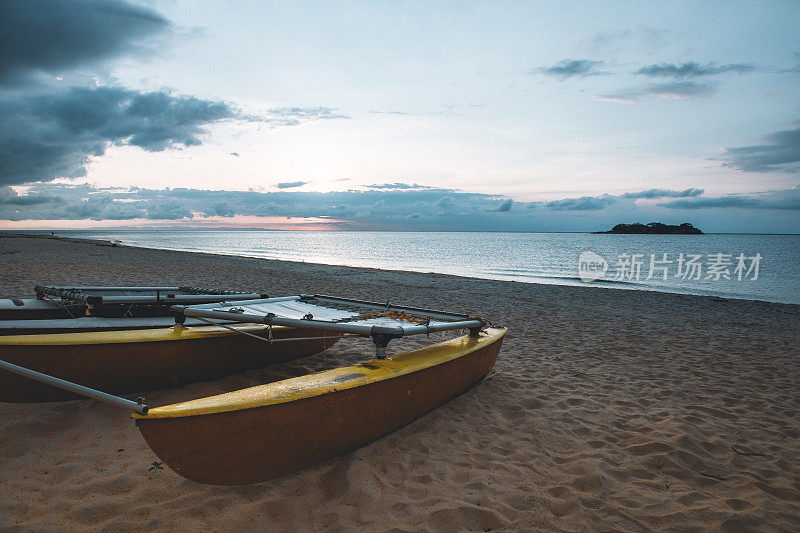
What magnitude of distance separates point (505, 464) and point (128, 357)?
4.11 meters

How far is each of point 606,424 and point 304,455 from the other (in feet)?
11.4

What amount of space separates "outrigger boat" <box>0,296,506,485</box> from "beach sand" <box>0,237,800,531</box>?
0.22 metres

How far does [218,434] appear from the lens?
2852mm

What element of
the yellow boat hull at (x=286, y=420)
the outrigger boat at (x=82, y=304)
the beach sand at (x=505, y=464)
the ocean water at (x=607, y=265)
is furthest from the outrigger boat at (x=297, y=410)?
the ocean water at (x=607, y=265)

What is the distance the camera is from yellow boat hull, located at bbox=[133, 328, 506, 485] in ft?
9.09

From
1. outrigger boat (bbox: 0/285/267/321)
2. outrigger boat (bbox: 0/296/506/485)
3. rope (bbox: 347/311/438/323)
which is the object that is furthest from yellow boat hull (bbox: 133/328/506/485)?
Result: outrigger boat (bbox: 0/285/267/321)

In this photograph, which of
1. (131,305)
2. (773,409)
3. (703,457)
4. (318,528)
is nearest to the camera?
(318,528)

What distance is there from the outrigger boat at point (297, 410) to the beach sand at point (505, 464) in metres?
0.22

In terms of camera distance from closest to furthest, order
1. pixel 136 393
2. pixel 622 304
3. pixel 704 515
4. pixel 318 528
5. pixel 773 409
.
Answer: pixel 318 528, pixel 704 515, pixel 136 393, pixel 773 409, pixel 622 304

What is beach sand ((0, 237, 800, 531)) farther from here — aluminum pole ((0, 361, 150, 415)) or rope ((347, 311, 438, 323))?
rope ((347, 311, 438, 323))

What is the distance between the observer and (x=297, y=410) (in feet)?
10.3

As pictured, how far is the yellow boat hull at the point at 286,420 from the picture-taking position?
9.09ft

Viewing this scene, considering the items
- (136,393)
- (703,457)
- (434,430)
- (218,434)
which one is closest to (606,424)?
(703,457)

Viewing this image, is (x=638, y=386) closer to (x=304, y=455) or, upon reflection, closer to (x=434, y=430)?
(x=434, y=430)
